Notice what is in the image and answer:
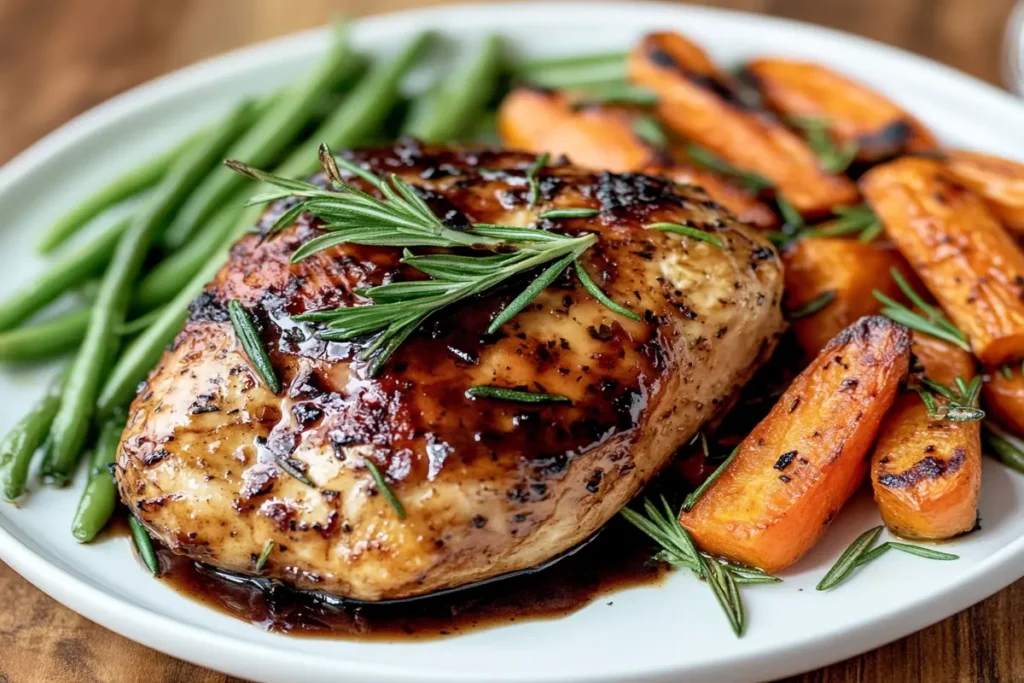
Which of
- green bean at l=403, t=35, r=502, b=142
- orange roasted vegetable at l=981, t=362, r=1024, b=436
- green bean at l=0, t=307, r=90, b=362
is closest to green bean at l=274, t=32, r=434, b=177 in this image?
green bean at l=403, t=35, r=502, b=142

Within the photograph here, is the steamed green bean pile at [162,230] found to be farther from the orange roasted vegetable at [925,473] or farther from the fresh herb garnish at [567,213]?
the orange roasted vegetable at [925,473]

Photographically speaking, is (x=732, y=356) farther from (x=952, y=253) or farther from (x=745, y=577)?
(x=952, y=253)

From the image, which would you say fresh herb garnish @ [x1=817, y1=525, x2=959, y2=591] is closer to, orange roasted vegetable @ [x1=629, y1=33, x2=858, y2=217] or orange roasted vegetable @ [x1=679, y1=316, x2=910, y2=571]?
orange roasted vegetable @ [x1=679, y1=316, x2=910, y2=571]

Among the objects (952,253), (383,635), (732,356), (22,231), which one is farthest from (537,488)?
(22,231)

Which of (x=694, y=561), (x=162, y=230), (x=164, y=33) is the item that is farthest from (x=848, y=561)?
(x=164, y=33)

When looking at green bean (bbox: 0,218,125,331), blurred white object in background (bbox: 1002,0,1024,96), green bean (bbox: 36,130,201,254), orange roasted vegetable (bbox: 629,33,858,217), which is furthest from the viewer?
blurred white object in background (bbox: 1002,0,1024,96)

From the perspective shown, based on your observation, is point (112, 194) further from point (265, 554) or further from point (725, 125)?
point (725, 125)

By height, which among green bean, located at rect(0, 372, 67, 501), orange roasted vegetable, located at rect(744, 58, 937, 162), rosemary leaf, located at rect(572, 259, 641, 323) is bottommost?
green bean, located at rect(0, 372, 67, 501)

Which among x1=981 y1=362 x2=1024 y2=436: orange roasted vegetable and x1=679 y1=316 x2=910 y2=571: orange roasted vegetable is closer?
x1=679 y1=316 x2=910 y2=571: orange roasted vegetable
